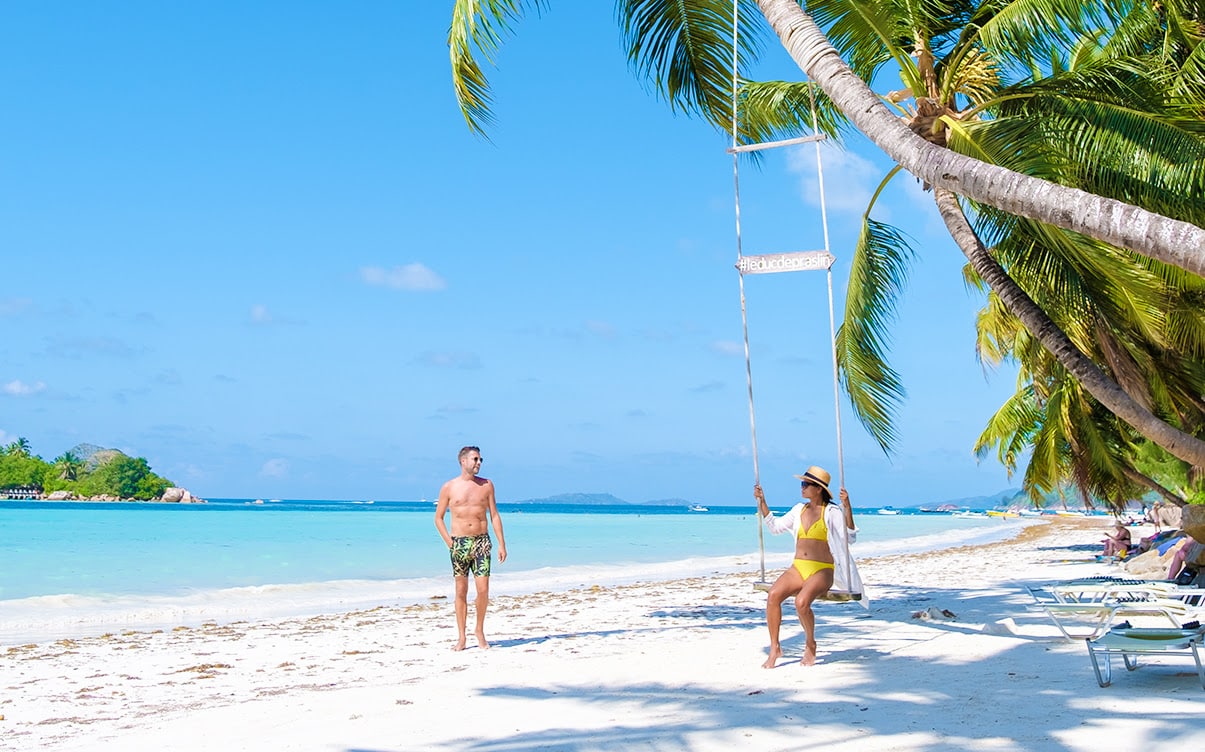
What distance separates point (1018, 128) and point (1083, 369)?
1.71 metres

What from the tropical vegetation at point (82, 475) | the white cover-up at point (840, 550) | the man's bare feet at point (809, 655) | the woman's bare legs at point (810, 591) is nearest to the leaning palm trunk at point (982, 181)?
the white cover-up at point (840, 550)

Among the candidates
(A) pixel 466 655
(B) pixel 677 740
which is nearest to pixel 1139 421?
(B) pixel 677 740

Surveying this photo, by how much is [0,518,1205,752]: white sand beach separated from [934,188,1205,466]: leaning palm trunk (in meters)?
1.43

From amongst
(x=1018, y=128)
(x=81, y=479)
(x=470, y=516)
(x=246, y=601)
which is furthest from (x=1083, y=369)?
(x=81, y=479)

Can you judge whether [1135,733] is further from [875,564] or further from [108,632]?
[875,564]

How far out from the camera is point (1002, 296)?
764cm

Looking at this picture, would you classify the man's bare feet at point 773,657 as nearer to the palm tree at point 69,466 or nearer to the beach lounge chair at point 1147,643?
the beach lounge chair at point 1147,643

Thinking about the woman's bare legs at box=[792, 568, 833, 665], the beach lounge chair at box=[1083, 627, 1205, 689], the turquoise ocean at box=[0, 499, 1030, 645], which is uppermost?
the woman's bare legs at box=[792, 568, 833, 665]

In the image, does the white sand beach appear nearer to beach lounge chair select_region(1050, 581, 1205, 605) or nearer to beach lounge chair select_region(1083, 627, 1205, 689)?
beach lounge chair select_region(1083, 627, 1205, 689)

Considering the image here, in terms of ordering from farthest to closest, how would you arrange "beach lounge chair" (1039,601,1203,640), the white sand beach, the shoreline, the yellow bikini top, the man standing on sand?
1. the shoreline
2. the man standing on sand
3. "beach lounge chair" (1039,601,1203,640)
4. the yellow bikini top
5. the white sand beach

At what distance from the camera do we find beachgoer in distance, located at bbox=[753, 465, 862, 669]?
22.1ft

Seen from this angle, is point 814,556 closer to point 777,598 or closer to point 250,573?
point 777,598

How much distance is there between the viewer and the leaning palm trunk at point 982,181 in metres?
4.12

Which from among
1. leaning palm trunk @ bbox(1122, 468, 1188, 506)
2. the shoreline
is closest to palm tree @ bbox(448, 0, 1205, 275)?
the shoreline
